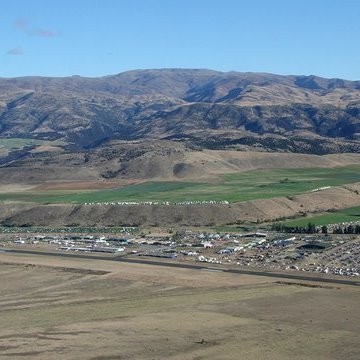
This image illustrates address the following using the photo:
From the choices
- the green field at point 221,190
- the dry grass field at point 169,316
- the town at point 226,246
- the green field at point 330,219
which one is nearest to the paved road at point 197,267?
the dry grass field at point 169,316

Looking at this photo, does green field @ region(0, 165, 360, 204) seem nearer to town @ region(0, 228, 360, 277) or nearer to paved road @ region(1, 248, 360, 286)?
town @ region(0, 228, 360, 277)

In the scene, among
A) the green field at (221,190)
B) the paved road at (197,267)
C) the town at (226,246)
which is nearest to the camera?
the paved road at (197,267)

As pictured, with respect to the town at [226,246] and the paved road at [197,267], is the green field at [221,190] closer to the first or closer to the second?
the town at [226,246]

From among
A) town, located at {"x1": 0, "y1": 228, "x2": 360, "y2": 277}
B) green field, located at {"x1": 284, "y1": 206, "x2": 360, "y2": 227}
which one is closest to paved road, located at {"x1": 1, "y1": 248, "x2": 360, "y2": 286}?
town, located at {"x1": 0, "y1": 228, "x2": 360, "y2": 277}

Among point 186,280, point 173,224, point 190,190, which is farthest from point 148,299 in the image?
point 190,190

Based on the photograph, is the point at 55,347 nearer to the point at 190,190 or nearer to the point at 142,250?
the point at 142,250
